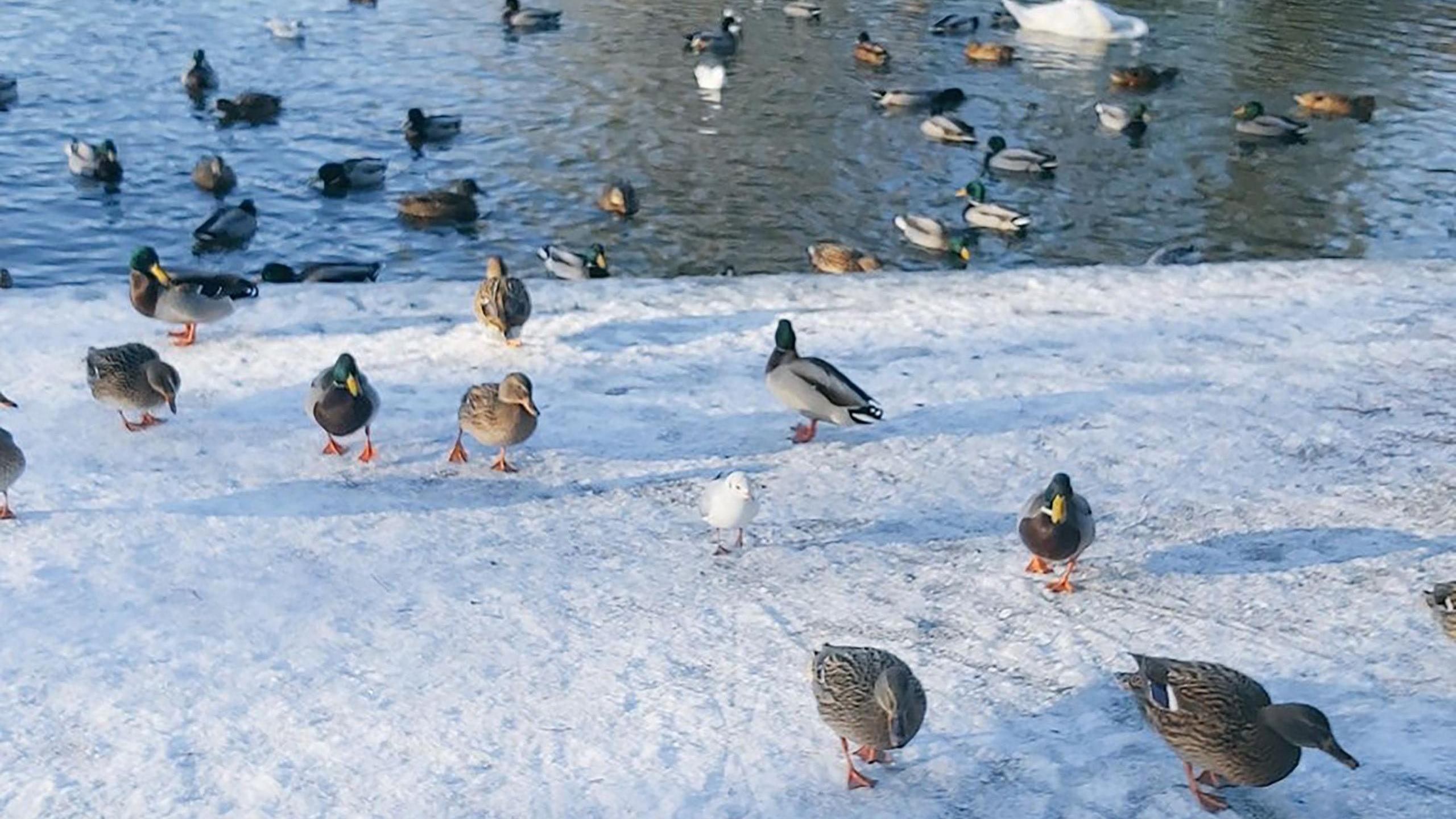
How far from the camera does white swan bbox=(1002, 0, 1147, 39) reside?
93.5ft

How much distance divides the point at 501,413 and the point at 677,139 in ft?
43.4

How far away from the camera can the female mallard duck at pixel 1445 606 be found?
259 inches

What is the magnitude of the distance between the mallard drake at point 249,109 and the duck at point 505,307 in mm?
12352

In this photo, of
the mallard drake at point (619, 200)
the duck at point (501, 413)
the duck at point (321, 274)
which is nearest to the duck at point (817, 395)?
the duck at point (501, 413)

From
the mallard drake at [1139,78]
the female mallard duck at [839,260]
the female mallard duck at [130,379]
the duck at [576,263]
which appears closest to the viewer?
the female mallard duck at [130,379]

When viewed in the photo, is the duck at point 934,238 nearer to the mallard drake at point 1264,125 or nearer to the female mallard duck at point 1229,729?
the mallard drake at point 1264,125

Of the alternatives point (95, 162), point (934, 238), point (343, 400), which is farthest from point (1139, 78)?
point (343, 400)

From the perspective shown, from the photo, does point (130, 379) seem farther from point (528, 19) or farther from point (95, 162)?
point (528, 19)

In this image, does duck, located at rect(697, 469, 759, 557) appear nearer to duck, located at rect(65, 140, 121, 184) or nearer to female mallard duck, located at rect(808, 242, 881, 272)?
female mallard duck, located at rect(808, 242, 881, 272)

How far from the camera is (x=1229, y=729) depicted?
18.0ft

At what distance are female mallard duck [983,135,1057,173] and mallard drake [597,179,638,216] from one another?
504 centimetres

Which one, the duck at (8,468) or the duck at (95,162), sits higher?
the duck at (8,468)

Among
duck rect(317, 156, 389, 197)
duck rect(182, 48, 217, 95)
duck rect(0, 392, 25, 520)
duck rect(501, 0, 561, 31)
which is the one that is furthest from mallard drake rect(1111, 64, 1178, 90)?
duck rect(0, 392, 25, 520)

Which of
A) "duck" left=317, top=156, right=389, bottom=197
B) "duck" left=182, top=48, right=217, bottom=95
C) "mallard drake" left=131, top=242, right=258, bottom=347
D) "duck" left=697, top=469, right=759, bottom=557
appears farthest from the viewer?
"duck" left=182, top=48, right=217, bottom=95
